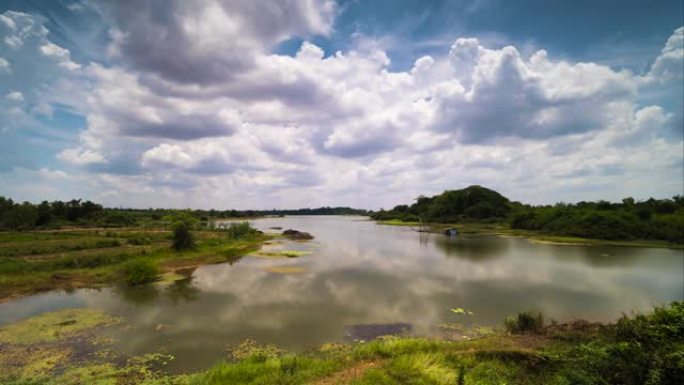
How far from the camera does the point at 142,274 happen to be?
66.2 feet

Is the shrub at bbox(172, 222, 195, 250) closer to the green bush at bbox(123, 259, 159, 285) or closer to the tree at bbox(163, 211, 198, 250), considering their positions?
the tree at bbox(163, 211, 198, 250)

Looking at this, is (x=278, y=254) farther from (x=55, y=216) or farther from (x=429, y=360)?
(x=55, y=216)

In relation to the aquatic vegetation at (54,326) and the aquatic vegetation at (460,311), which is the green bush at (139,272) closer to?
the aquatic vegetation at (54,326)

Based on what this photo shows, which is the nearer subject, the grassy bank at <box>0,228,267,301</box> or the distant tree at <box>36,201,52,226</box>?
the grassy bank at <box>0,228,267,301</box>

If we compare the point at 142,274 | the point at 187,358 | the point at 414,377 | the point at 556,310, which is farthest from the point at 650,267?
the point at 142,274

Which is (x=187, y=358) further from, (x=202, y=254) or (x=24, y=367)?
(x=202, y=254)

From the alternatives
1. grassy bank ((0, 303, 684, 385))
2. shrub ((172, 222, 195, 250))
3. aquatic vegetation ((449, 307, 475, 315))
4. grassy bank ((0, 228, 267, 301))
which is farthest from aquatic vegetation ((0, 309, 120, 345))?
shrub ((172, 222, 195, 250))

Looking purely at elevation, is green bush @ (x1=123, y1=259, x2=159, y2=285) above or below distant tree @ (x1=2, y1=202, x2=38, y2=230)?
below

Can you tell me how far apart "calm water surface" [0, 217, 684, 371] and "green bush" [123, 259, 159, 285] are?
1.07 meters

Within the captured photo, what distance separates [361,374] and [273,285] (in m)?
13.3

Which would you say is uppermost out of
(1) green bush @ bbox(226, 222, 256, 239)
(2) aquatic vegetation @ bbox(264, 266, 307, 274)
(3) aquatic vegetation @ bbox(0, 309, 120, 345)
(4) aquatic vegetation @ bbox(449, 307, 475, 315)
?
(1) green bush @ bbox(226, 222, 256, 239)

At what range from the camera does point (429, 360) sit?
27.3 feet

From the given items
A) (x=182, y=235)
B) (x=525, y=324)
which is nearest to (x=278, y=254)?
(x=182, y=235)

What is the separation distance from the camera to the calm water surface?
40.7 feet
